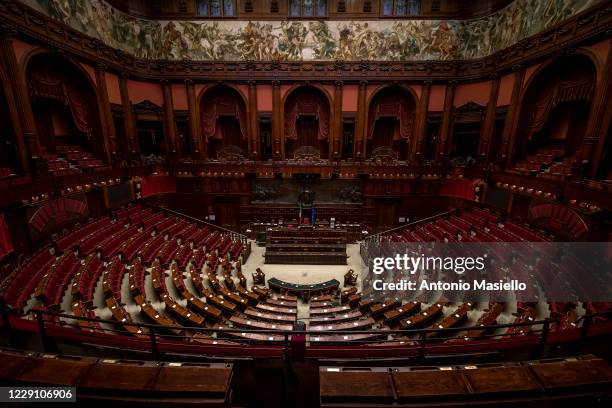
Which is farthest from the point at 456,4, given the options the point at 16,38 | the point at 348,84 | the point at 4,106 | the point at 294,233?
the point at 4,106

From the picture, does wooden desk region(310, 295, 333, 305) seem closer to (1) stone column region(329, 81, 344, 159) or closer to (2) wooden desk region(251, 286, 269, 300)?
(2) wooden desk region(251, 286, 269, 300)

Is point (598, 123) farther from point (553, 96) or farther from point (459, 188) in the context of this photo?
point (459, 188)

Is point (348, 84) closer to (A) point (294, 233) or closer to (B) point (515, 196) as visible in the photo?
(A) point (294, 233)

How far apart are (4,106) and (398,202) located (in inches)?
718

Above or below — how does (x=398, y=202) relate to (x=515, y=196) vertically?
below

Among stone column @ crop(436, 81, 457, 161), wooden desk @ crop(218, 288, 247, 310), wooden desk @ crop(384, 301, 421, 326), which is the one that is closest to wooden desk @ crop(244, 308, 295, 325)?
wooden desk @ crop(218, 288, 247, 310)

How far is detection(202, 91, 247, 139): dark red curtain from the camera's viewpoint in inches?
676

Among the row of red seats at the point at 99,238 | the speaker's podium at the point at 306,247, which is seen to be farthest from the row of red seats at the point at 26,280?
the speaker's podium at the point at 306,247

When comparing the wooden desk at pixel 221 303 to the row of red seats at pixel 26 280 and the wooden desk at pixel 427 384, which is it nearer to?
the row of red seats at pixel 26 280

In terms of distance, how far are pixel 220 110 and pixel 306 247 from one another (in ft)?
34.8

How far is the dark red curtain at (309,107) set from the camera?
683 inches

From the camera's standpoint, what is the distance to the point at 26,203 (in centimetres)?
902

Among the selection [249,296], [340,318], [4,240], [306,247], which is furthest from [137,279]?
[306,247]

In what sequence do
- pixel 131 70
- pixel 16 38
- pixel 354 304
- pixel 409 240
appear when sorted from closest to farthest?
1. pixel 354 304
2. pixel 16 38
3. pixel 409 240
4. pixel 131 70
